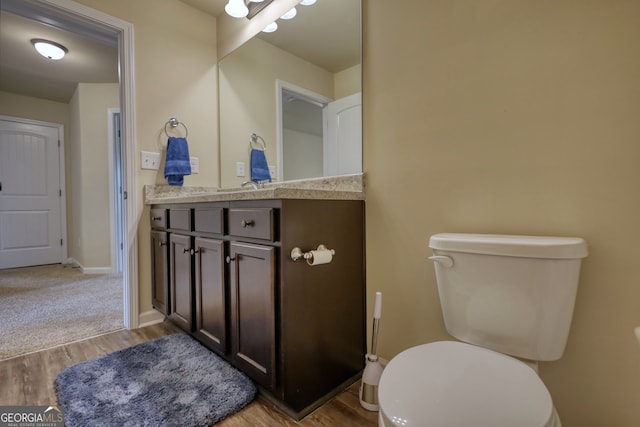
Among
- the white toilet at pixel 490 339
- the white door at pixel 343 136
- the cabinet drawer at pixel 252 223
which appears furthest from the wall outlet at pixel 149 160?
the white toilet at pixel 490 339

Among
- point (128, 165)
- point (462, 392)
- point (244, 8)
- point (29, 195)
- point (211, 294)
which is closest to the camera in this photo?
point (462, 392)

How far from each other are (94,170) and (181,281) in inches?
116

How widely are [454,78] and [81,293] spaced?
3.31 meters

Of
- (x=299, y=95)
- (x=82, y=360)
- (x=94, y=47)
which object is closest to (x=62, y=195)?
(x=94, y=47)

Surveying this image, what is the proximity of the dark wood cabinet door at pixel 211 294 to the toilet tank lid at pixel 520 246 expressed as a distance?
37.1 inches

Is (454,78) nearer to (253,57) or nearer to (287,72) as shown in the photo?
(287,72)

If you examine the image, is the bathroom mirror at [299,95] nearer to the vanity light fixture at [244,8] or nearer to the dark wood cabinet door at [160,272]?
the vanity light fixture at [244,8]

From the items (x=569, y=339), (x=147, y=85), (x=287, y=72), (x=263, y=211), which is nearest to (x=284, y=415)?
(x=263, y=211)

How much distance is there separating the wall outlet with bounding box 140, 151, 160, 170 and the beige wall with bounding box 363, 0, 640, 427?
148 cm

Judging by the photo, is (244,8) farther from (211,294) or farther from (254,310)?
(254,310)

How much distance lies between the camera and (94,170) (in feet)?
12.0

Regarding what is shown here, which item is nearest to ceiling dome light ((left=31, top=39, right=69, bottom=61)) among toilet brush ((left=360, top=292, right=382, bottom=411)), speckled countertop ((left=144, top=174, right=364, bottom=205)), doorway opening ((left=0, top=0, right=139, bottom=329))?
doorway opening ((left=0, top=0, right=139, bottom=329))

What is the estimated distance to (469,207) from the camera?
112 centimetres

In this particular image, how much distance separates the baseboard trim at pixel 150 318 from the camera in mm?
1956
